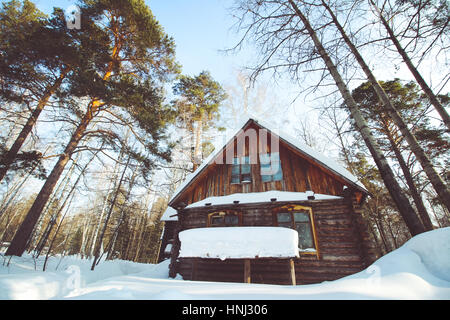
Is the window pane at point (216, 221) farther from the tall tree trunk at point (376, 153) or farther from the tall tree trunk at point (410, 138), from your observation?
the tall tree trunk at point (410, 138)

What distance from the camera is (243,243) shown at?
605 centimetres

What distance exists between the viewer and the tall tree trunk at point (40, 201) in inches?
279

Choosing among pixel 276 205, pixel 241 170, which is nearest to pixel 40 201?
pixel 241 170

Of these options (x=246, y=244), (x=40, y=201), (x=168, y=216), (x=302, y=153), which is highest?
(x=302, y=153)

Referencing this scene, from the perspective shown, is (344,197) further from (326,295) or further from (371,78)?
(326,295)

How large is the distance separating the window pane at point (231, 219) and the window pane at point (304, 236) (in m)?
2.65

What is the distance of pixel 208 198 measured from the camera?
9102 millimetres

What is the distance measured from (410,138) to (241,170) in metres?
6.40

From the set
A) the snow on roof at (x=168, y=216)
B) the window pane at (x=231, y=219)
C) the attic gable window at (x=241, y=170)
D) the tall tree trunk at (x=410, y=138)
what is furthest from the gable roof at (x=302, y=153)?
the snow on roof at (x=168, y=216)

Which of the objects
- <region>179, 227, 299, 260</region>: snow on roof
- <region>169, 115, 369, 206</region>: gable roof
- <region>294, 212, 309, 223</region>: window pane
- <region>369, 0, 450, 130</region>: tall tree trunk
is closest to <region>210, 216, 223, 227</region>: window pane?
<region>179, 227, 299, 260</region>: snow on roof

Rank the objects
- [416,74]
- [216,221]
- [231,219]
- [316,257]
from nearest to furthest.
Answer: [416,74] < [316,257] < [231,219] < [216,221]

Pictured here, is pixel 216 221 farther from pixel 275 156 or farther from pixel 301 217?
pixel 275 156
